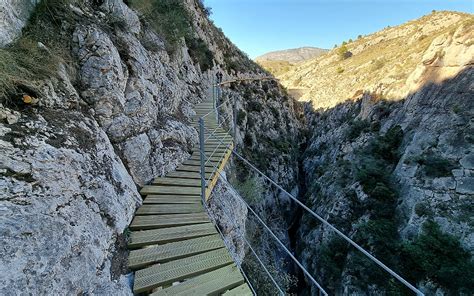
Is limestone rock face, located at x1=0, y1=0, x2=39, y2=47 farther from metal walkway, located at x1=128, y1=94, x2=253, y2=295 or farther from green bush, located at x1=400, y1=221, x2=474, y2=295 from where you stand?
green bush, located at x1=400, y1=221, x2=474, y2=295

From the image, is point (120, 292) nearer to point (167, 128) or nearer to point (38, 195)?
point (38, 195)

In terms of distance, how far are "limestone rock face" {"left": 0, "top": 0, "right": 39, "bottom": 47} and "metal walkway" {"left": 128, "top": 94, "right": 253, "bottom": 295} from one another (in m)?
3.34

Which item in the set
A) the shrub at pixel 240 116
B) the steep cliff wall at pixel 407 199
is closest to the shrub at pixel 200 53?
the shrub at pixel 240 116

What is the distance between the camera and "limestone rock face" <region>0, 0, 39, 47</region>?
3.59 m

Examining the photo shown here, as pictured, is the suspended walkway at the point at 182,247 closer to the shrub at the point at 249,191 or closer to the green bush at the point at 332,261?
the shrub at the point at 249,191

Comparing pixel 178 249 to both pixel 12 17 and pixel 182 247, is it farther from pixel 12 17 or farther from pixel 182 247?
pixel 12 17

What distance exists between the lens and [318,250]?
14367 millimetres

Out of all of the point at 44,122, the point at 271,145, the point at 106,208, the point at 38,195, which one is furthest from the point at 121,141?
the point at 271,145

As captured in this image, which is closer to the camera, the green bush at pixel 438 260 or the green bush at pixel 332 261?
the green bush at pixel 438 260

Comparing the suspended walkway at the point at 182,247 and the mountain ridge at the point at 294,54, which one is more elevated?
the mountain ridge at the point at 294,54

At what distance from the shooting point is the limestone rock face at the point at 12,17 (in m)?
3.59

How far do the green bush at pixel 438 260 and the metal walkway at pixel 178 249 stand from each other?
976 centimetres

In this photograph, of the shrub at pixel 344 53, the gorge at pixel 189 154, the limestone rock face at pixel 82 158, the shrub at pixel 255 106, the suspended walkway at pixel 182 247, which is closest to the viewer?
the limestone rock face at pixel 82 158

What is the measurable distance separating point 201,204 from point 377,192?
474 inches
